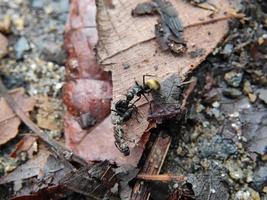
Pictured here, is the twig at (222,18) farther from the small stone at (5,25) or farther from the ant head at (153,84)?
the small stone at (5,25)

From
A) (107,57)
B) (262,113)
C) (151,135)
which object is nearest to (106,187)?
(151,135)

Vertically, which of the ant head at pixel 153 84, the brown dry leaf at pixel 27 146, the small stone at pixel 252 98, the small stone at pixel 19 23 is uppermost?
the small stone at pixel 19 23

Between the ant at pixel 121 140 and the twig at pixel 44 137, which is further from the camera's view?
the twig at pixel 44 137

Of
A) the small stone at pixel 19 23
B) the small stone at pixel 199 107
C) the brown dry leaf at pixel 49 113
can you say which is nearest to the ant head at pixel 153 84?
the small stone at pixel 199 107

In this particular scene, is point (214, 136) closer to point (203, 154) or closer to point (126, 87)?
point (203, 154)

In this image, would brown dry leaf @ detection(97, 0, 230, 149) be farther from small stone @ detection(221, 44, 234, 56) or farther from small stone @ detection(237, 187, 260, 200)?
small stone @ detection(237, 187, 260, 200)

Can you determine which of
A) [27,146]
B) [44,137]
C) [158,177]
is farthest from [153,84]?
[27,146]

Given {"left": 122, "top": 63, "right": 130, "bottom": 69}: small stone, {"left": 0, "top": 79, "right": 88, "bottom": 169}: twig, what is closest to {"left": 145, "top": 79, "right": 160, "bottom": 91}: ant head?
{"left": 122, "top": 63, "right": 130, "bottom": 69}: small stone
